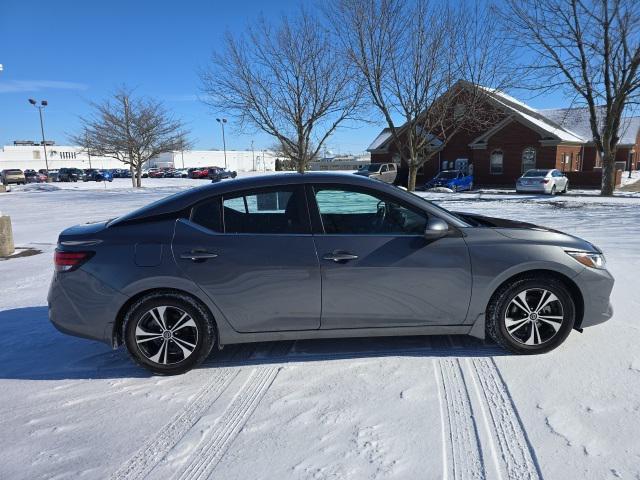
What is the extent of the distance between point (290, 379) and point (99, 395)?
1.40 m

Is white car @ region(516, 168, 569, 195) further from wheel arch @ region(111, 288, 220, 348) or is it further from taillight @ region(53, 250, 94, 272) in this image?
taillight @ region(53, 250, 94, 272)

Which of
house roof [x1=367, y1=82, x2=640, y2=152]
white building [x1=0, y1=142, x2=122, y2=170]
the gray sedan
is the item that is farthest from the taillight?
white building [x1=0, y1=142, x2=122, y2=170]

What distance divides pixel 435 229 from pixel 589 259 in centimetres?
137

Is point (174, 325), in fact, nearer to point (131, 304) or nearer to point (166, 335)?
point (166, 335)

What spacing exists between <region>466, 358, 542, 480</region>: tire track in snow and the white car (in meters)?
23.0

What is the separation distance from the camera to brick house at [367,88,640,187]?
3028 cm

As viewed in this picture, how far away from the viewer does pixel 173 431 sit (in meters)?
2.96

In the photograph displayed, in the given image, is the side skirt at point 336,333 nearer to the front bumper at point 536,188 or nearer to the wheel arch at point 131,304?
the wheel arch at point 131,304

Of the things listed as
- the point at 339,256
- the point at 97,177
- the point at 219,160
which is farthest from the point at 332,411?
the point at 219,160

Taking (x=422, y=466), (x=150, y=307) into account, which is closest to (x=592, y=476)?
(x=422, y=466)

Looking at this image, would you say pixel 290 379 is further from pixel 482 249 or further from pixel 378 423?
pixel 482 249

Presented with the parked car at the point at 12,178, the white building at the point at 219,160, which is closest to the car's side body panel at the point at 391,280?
the parked car at the point at 12,178

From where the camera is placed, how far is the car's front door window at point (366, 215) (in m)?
3.74

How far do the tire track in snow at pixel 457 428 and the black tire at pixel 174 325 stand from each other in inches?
71.5
